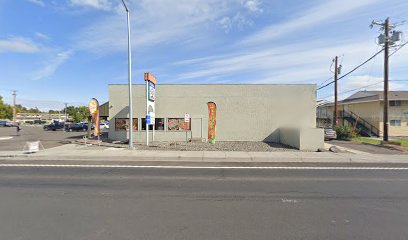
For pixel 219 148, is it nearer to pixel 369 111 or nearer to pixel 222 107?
pixel 222 107

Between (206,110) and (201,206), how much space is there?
601 inches

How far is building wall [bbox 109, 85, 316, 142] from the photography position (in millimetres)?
19672

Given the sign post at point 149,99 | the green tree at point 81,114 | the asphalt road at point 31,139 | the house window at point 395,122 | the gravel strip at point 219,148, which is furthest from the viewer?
the green tree at point 81,114

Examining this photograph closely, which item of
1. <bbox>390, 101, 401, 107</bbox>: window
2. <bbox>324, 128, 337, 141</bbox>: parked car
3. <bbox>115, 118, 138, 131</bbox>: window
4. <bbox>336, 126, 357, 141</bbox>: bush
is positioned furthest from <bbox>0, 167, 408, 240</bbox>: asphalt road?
<bbox>390, 101, 401, 107</bbox>: window

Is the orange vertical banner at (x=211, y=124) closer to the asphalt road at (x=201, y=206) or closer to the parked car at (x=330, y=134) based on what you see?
the asphalt road at (x=201, y=206)

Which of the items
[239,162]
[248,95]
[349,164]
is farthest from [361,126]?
[239,162]

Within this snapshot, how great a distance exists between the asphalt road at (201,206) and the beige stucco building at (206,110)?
455 inches

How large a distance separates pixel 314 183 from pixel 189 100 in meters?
14.3

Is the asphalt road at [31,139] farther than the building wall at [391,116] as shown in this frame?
No

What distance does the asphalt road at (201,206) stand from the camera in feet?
12.4

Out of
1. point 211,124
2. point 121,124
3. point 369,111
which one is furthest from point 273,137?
point 369,111

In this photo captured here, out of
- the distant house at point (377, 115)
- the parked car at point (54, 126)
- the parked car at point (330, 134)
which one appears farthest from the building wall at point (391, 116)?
the parked car at point (54, 126)

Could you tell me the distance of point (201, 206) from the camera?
4.98 meters

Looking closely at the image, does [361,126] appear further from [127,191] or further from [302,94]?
[127,191]
